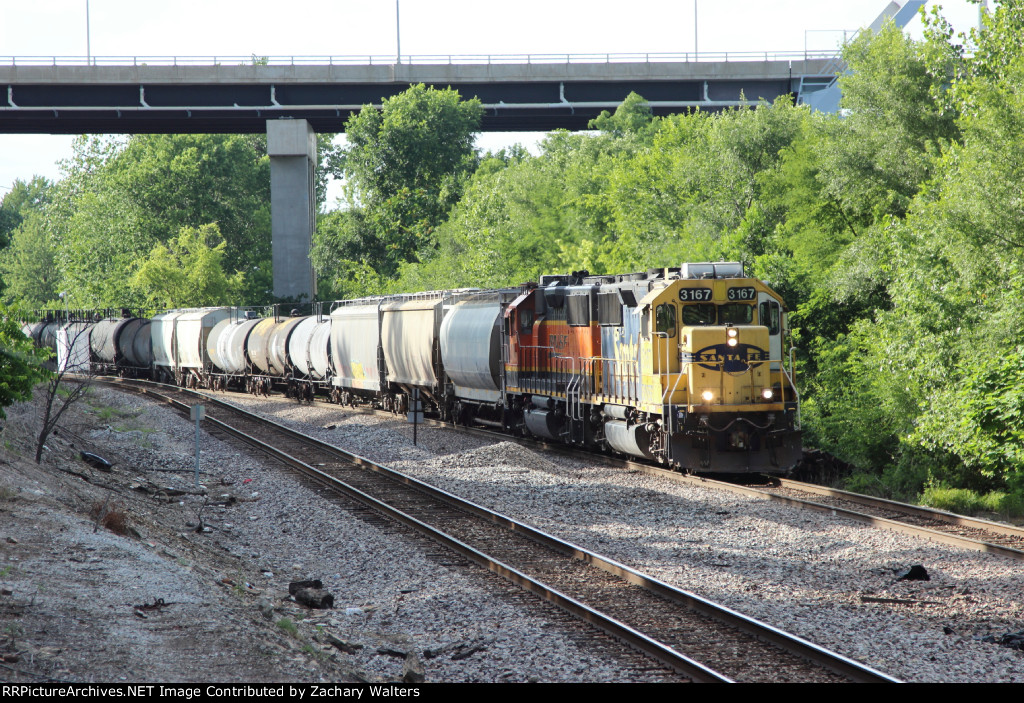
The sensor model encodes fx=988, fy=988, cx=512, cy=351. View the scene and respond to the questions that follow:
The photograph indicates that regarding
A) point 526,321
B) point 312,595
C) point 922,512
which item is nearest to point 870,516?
point 922,512

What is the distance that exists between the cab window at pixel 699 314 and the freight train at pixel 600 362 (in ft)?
0.09

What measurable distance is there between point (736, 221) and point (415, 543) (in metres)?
27.8

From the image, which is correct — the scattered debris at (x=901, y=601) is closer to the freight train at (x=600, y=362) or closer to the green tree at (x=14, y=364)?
the freight train at (x=600, y=362)

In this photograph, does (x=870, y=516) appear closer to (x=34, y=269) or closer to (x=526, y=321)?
(x=526, y=321)

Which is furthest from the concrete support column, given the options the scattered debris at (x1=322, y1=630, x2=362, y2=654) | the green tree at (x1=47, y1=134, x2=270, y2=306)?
the scattered debris at (x1=322, y1=630, x2=362, y2=654)

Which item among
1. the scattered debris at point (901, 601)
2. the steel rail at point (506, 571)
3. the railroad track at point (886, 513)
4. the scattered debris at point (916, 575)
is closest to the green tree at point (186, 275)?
the steel rail at point (506, 571)

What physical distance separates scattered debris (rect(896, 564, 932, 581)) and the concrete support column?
2360 inches

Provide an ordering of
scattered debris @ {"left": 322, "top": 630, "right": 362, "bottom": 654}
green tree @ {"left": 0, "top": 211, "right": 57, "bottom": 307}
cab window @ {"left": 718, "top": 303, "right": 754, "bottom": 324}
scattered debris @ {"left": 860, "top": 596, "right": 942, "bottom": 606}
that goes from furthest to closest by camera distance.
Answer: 1. green tree @ {"left": 0, "top": 211, "right": 57, "bottom": 307}
2. cab window @ {"left": 718, "top": 303, "right": 754, "bottom": 324}
3. scattered debris @ {"left": 860, "top": 596, "right": 942, "bottom": 606}
4. scattered debris @ {"left": 322, "top": 630, "right": 362, "bottom": 654}

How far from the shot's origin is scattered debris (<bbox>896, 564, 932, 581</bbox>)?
38.1 ft

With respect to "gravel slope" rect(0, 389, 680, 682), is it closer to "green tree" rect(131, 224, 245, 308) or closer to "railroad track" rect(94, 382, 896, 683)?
"railroad track" rect(94, 382, 896, 683)

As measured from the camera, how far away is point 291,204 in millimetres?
68750

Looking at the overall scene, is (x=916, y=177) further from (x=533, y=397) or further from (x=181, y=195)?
(x=181, y=195)

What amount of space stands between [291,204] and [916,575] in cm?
6192

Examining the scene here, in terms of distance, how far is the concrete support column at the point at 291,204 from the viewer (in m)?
66.8
